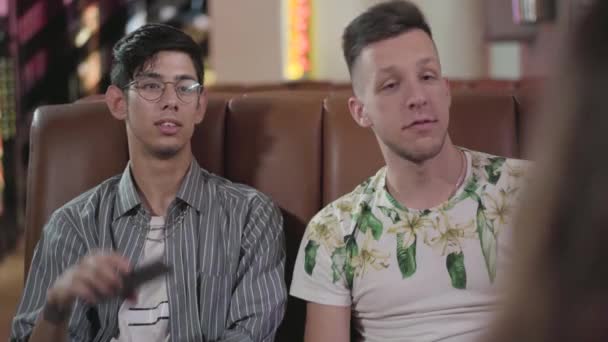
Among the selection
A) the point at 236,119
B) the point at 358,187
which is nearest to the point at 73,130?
the point at 236,119

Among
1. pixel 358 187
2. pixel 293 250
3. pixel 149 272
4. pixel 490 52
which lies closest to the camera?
pixel 149 272

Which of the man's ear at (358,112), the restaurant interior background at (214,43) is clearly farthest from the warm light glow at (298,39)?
the man's ear at (358,112)

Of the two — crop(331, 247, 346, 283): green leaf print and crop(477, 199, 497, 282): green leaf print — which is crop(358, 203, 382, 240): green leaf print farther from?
crop(477, 199, 497, 282): green leaf print

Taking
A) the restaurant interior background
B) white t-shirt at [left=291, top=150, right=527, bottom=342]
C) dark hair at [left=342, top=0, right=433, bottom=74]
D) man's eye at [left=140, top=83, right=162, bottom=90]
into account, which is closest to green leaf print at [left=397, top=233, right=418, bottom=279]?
white t-shirt at [left=291, top=150, right=527, bottom=342]

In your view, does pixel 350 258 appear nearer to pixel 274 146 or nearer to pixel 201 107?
pixel 274 146

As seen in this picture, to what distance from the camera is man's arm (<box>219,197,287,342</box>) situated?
1.45 metres

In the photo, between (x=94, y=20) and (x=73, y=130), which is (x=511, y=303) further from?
(x=94, y=20)

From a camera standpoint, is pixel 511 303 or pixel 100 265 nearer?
pixel 511 303

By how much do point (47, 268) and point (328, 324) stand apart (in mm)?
632

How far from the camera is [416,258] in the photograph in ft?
4.45

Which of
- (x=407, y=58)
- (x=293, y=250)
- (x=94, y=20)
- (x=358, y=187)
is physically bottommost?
(x=293, y=250)

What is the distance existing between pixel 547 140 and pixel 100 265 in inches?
36.9

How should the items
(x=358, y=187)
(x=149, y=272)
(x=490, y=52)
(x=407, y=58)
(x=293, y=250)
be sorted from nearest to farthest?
(x=149, y=272) < (x=407, y=58) < (x=358, y=187) < (x=293, y=250) < (x=490, y=52)

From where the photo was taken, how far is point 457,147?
1.50 m
